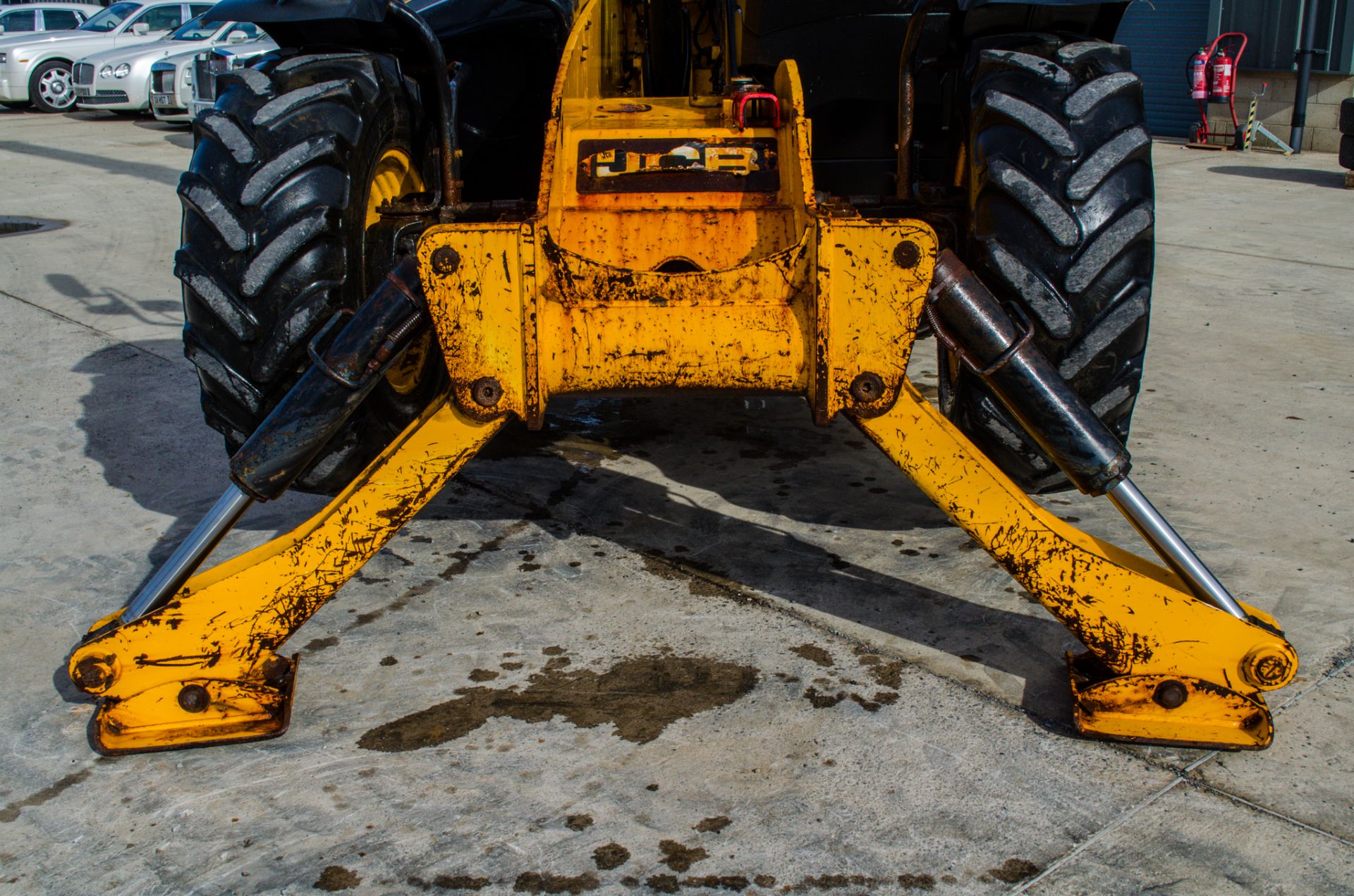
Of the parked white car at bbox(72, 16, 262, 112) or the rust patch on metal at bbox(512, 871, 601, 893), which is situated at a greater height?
the parked white car at bbox(72, 16, 262, 112)

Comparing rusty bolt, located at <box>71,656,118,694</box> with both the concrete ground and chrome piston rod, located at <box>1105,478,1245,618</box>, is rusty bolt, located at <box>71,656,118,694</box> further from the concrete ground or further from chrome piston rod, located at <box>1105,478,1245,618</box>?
chrome piston rod, located at <box>1105,478,1245,618</box>

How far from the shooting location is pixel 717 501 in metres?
4.35

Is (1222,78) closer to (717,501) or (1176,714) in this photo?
(717,501)

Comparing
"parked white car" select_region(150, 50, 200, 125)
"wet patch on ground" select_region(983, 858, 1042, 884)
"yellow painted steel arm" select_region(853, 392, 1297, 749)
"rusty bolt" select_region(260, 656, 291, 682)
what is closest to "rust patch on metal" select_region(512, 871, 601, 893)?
"wet patch on ground" select_region(983, 858, 1042, 884)

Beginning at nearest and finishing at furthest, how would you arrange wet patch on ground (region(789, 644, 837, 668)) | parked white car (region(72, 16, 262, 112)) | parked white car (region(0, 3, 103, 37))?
wet patch on ground (region(789, 644, 837, 668)) < parked white car (region(72, 16, 262, 112)) < parked white car (region(0, 3, 103, 37))

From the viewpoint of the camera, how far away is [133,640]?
9.45 ft

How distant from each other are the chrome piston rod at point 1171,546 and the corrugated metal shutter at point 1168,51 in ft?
42.2

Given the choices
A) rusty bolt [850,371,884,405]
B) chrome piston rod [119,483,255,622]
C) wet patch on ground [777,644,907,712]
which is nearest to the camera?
rusty bolt [850,371,884,405]

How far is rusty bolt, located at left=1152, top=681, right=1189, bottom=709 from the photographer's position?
2.85 meters

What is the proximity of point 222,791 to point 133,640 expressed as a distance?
0.41 metres

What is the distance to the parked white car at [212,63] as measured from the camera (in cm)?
1362

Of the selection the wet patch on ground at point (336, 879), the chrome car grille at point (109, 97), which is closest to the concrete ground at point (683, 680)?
the wet patch on ground at point (336, 879)

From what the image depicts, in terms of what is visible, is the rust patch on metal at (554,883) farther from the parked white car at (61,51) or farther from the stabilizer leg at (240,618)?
the parked white car at (61,51)

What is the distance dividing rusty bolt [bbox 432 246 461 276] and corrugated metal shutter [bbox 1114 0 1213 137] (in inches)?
528
